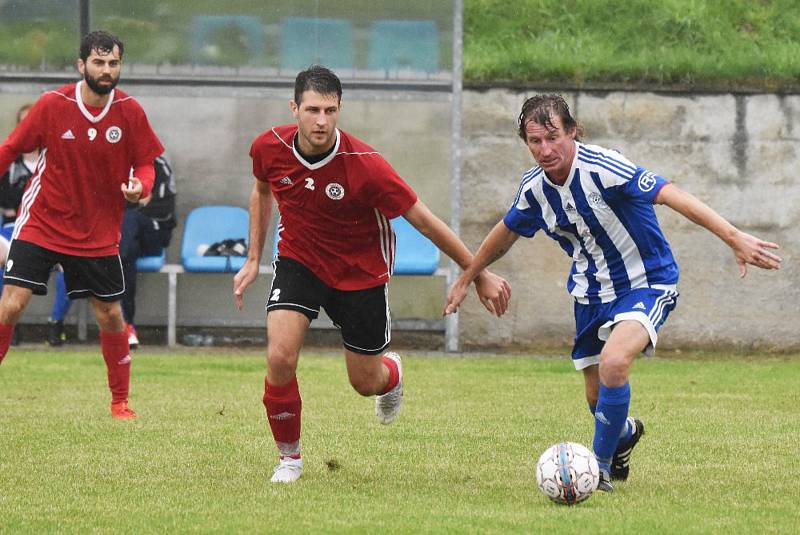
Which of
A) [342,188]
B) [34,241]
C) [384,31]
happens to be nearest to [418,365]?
[384,31]

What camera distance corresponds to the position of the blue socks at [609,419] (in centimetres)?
622

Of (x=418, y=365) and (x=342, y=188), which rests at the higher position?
(x=342, y=188)

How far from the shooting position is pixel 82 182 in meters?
8.66

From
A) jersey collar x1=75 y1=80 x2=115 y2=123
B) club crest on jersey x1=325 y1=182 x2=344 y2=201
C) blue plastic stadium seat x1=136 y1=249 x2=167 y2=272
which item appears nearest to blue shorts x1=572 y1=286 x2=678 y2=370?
club crest on jersey x1=325 y1=182 x2=344 y2=201

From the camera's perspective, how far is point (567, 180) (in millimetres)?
6410

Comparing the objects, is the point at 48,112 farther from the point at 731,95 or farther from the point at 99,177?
the point at 731,95

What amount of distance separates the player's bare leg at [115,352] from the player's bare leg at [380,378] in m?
2.10

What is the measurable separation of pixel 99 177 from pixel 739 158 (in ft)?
23.4

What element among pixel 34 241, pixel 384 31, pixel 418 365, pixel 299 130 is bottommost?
pixel 418 365

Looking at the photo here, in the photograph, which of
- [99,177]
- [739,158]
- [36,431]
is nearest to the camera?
[36,431]

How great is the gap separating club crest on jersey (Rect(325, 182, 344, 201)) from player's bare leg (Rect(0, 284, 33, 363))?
8.67ft

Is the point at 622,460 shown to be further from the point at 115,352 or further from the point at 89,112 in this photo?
the point at 89,112

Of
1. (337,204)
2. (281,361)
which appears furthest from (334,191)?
(281,361)

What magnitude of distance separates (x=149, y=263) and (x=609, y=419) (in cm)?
815
